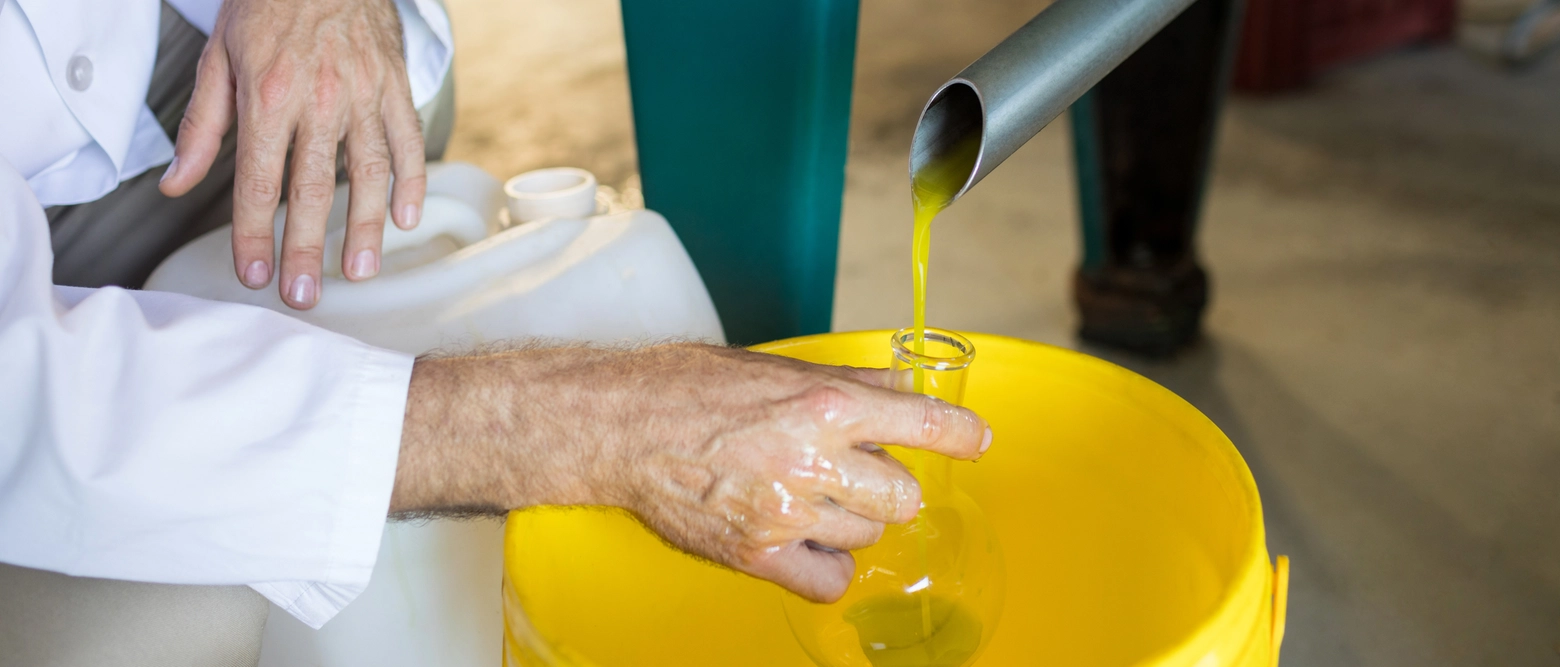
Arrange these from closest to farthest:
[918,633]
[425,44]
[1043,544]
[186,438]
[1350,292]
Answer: [186,438], [918,633], [1043,544], [425,44], [1350,292]

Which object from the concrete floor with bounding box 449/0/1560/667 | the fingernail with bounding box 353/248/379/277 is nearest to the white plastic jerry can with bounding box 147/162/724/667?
the fingernail with bounding box 353/248/379/277

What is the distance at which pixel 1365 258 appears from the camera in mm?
1773

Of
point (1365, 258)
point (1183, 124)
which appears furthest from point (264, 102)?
point (1365, 258)

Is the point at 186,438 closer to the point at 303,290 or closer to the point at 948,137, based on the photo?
the point at 303,290

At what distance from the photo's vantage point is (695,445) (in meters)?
0.51

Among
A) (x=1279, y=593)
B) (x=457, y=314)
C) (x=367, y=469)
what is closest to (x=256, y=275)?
(x=457, y=314)

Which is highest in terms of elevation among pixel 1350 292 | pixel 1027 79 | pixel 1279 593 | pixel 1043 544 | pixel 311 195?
pixel 1027 79

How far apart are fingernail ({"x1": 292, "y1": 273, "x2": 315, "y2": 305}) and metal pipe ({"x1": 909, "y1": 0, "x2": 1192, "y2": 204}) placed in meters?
0.39

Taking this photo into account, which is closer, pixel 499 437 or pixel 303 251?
pixel 499 437

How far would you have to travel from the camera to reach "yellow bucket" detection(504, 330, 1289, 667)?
57 cm

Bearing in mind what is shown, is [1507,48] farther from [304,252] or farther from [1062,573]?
[304,252]

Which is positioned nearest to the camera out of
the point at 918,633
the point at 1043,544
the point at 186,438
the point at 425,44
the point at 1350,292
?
the point at 186,438

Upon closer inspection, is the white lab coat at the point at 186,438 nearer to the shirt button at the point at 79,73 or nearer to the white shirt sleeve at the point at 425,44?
the shirt button at the point at 79,73

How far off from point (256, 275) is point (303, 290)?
38 millimetres
